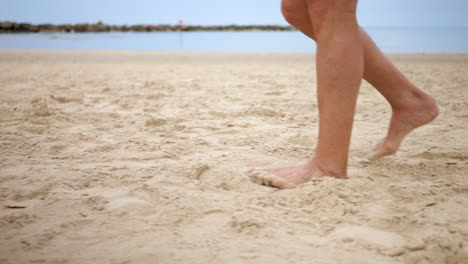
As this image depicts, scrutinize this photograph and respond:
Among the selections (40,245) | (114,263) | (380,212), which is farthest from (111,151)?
(380,212)

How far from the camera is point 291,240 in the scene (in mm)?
1013

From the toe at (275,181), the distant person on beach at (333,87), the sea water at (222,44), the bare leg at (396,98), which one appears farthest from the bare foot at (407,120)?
the sea water at (222,44)

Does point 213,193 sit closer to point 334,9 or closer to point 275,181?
point 275,181

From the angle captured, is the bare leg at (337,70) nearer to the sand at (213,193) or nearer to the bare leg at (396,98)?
the sand at (213,193)

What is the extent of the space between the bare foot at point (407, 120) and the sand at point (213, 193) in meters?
0.09

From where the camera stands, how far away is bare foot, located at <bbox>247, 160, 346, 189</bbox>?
1388 millimetres

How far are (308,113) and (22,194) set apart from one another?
196 centimetres

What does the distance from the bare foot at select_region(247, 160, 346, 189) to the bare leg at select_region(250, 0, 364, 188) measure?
88 mm

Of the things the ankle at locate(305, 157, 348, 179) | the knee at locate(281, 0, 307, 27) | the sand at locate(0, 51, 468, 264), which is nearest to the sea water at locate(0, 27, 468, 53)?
the sand at locate(0, 51, 468, 264)

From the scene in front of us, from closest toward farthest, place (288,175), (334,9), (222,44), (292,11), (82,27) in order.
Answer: (334,9)
(288,175)
(292,11)
(222,44)
(82,27)

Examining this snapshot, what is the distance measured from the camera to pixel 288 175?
4.71 ft

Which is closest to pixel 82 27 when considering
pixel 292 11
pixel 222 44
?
pixel 222 44

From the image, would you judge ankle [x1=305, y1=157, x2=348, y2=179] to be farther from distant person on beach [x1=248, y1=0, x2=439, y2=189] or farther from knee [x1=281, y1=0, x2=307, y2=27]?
knee [x1=281, y1=0, x2=307, y2=27]

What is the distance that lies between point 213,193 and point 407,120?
0.89 metres
